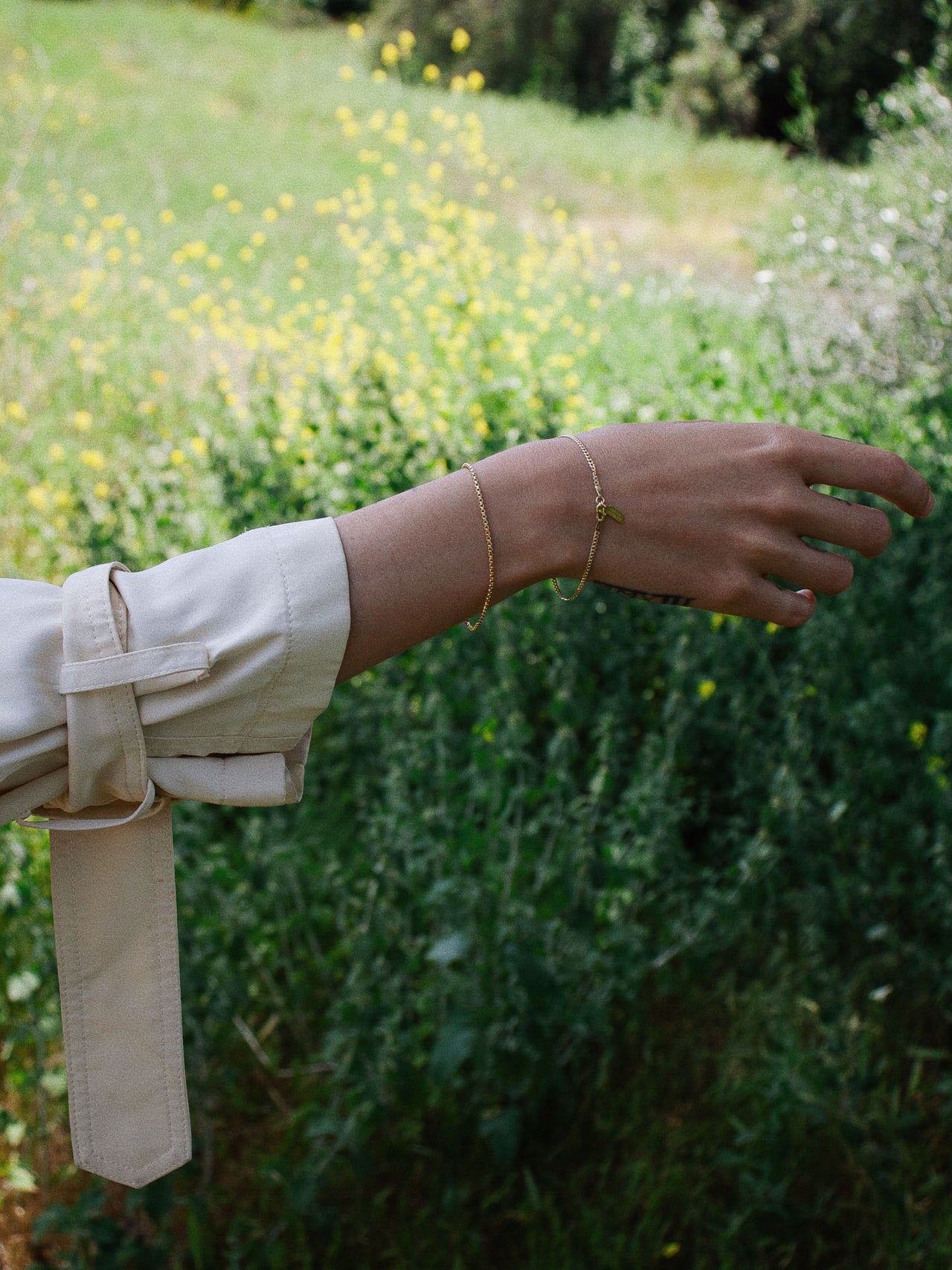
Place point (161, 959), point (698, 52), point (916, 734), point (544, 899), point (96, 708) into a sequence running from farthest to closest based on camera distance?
point (698, 52) → point (916, 734) → point (544, 899) → point (161, 959) → point (96, 708)

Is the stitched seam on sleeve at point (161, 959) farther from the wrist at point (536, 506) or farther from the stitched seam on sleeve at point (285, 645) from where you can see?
the wrist at point (536, 506)

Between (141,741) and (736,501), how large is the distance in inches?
21.9

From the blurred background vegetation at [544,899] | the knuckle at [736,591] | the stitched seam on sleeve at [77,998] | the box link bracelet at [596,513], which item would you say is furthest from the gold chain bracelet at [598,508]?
the blurred background vegetation at [544,899]

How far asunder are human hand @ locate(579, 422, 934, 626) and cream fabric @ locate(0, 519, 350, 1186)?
273 millimetres

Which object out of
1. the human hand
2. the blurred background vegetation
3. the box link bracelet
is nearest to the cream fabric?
the box link bracelet

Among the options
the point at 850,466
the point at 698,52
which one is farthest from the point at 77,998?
the point at 698,52

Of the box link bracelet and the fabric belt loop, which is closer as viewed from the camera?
the fabric belt loop

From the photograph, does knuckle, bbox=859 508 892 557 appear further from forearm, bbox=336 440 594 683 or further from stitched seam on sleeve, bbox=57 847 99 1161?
stitched seam on sleeve, bbox=57 847 99 1161

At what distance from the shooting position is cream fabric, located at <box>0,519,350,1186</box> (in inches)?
36.0

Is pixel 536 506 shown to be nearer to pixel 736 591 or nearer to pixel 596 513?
pixel 596 513

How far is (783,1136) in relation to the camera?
74.3 inches

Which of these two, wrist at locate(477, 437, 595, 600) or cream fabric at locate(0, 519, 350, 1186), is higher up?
wrist at locate(477, 437, 595, 600)

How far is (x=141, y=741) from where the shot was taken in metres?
0.93

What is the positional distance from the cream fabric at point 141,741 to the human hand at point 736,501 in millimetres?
273
